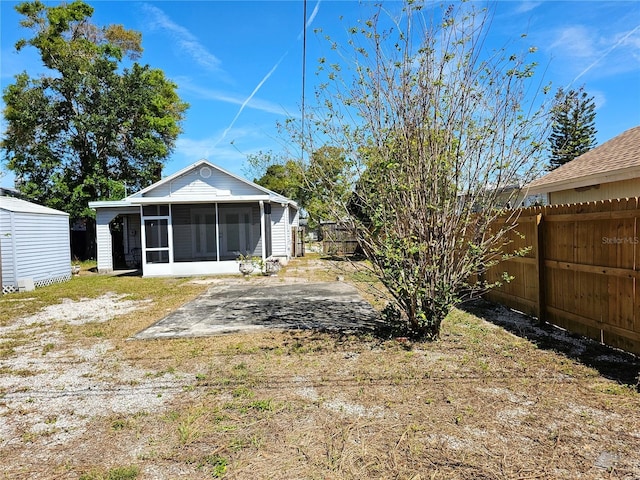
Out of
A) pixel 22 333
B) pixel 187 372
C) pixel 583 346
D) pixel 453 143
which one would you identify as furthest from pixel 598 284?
pixel 22 333

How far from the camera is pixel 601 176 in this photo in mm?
8289

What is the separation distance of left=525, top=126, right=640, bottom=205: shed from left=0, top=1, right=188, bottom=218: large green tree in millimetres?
20591

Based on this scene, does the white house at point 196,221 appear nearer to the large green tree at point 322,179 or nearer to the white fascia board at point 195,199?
the white fascia board at point 195,199

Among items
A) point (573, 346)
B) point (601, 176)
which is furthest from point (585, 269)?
point (601, 176)

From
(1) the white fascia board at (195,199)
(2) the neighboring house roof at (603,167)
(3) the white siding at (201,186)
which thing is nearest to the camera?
(2) the neighboring house roof at (603,167)

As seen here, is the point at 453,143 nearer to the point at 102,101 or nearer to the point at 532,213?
the point at 532,213

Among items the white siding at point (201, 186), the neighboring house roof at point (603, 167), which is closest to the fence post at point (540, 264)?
the neighboring house roof at point (603, 167)

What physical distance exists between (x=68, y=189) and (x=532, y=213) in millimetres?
23210

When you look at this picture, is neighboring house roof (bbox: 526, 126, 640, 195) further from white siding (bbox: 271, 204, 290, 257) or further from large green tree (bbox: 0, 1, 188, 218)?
large green tree (bbox: 0, 1, 188, 218)

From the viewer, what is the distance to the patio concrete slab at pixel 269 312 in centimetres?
632

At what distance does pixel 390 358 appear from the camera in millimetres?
4602

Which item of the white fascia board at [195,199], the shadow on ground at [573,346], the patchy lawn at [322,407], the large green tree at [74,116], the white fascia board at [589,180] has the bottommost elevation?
the patchy lawn at [322,407]

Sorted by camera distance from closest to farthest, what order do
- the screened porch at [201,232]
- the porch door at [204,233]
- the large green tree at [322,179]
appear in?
the large green tree at [322,179], the screened porch at [201,232], the porch door at [204,233]

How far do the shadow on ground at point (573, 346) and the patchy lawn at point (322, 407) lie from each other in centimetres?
3
